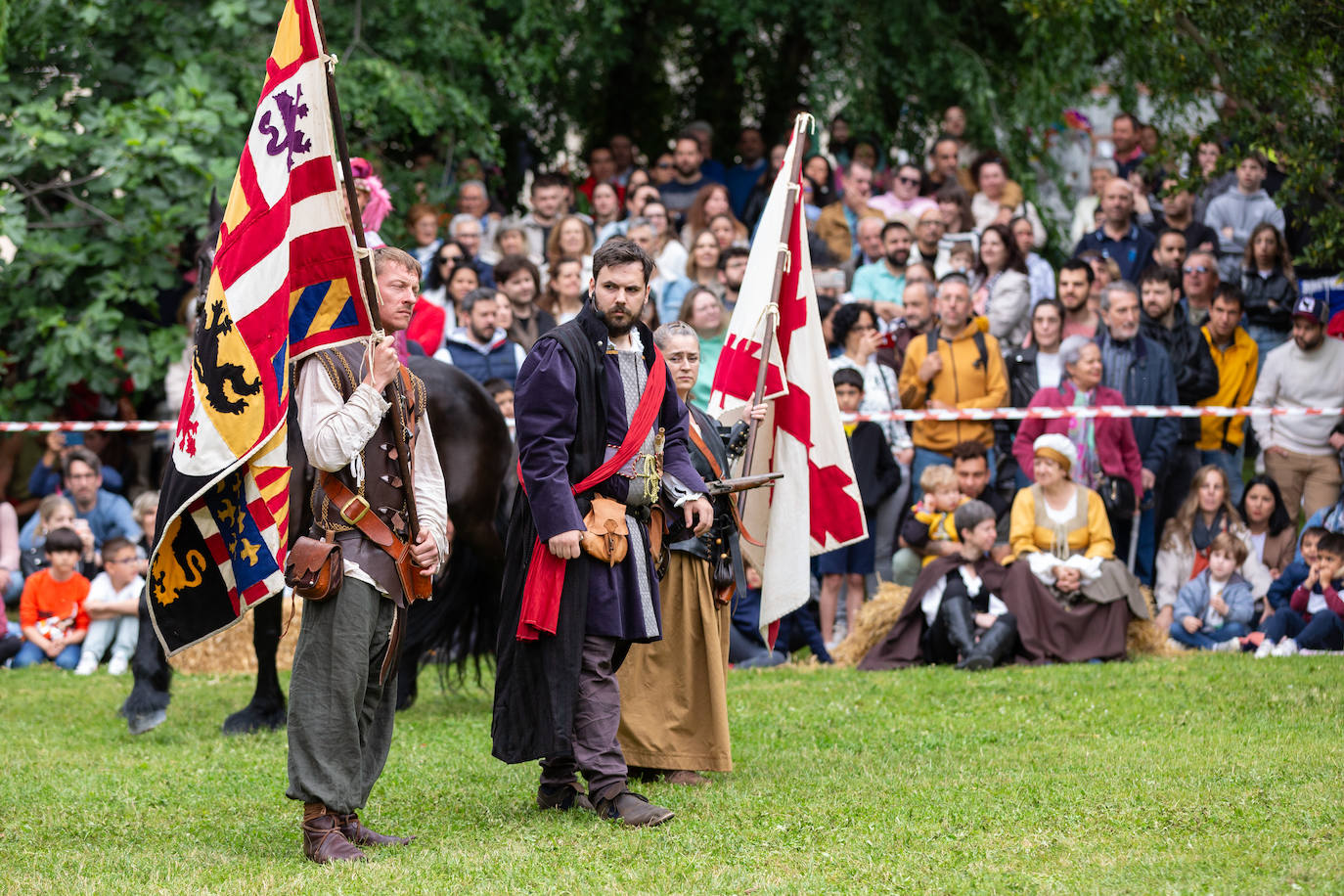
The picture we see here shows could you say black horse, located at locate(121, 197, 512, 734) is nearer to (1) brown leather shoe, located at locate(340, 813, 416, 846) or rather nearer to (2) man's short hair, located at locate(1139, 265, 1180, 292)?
(1) brown leather shoe, located at locate(340, 813, 416, 846)

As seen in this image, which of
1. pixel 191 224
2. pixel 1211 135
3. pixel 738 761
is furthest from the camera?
pixel 191 224

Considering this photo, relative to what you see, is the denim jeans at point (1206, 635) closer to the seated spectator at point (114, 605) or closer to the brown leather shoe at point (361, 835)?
the brown leather shoe at point (361, 835)

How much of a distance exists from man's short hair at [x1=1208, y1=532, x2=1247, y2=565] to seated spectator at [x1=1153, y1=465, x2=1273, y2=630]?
3.2 inches

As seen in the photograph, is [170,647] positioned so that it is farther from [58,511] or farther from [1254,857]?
[58,511]

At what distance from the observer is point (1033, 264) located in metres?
12.4

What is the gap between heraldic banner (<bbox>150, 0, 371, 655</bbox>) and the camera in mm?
5371

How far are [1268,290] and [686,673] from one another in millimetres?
6659

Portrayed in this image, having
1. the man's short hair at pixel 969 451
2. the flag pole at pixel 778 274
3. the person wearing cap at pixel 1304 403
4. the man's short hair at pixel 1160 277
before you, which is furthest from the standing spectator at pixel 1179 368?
the flag pole at pixel 778 274

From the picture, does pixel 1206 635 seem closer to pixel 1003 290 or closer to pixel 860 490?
pixel 860 490

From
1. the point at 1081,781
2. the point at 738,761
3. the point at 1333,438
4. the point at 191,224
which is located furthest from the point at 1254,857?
the point at 191,224

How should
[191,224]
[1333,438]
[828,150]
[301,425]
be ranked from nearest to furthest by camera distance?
[301,425] → [1333,438] → [191,224] → [828,150]

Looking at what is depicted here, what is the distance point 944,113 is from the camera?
14.6 meters

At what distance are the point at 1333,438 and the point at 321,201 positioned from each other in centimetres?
763

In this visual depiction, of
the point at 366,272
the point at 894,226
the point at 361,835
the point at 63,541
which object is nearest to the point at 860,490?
the point at 894,226
